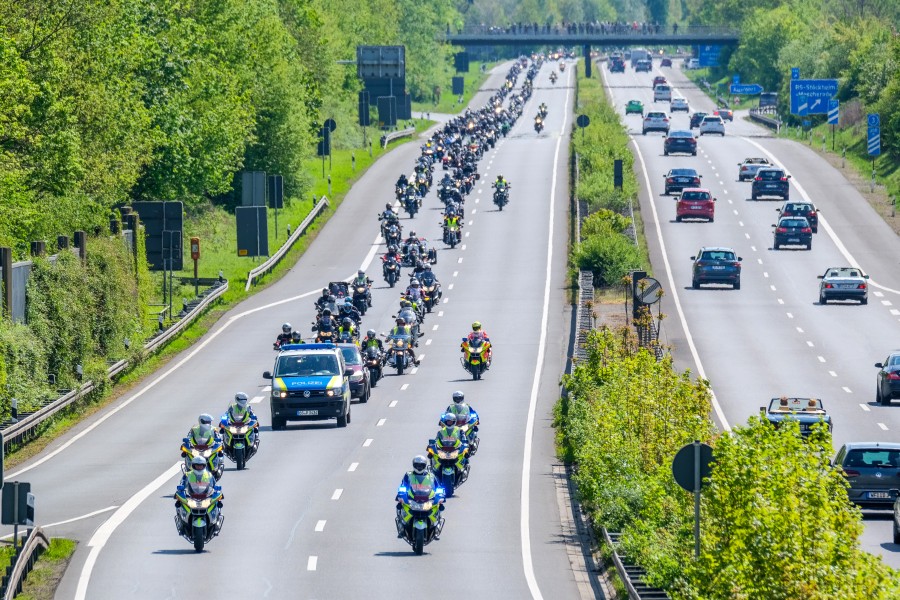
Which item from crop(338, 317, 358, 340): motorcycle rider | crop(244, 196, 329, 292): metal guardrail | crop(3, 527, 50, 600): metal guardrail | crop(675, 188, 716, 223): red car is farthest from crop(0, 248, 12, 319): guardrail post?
crop(675, 188, 716, 223): red car

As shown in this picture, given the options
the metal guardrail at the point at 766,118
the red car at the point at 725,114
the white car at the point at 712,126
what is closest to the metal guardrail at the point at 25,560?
the white car at the point at 712,126

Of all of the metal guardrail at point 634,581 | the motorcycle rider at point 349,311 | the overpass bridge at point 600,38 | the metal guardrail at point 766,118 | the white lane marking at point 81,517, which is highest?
the overpass bridge at point 600,38

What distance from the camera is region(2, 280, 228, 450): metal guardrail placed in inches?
1513

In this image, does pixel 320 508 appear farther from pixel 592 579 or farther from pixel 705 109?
pixel 705 109

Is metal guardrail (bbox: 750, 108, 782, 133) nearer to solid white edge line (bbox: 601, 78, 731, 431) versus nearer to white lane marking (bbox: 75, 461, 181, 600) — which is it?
solid white edge line (bbox: 601, 78, 731, 431)

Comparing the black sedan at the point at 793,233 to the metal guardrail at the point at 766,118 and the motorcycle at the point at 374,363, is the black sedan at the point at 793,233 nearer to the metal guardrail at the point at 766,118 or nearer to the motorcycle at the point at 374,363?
the motorcycle at the point at 374,363

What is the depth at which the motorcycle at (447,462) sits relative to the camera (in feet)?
106

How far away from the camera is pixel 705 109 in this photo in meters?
159

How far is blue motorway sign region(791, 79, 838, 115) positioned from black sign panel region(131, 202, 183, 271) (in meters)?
69.1

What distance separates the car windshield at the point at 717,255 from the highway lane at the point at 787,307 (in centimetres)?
125

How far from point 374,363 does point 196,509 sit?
1977cm

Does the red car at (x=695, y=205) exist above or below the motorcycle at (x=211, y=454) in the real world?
above

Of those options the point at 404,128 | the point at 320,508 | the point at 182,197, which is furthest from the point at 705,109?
the point at 320,508

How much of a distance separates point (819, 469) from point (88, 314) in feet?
103
